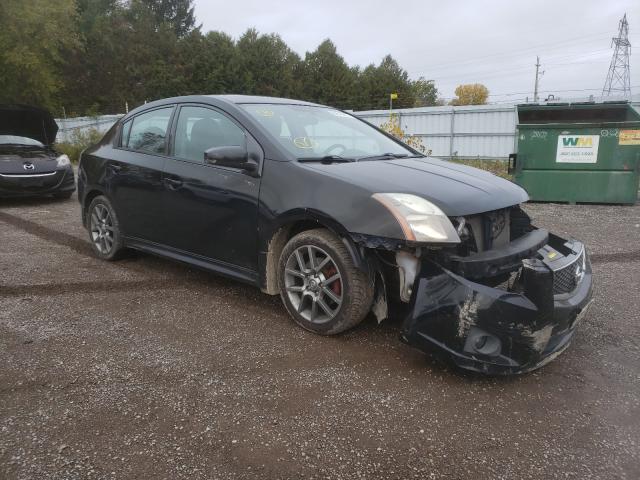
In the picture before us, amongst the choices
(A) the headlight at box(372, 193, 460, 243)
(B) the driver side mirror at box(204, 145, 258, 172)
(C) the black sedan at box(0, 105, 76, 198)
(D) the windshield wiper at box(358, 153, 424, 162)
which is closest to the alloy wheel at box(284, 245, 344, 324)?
(A) the headlight at box(372, 193, 460, 243)

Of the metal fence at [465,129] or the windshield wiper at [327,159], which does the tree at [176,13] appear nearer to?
the metal fence at [465,129]

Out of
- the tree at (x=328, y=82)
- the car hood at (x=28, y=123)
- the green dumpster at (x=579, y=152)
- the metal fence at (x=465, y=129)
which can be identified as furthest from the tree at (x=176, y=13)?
the green dumpster at (x=579, y=152)

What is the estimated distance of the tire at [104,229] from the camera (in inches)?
188

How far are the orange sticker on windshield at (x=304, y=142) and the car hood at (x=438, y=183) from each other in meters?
0.31

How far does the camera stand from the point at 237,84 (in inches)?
1927

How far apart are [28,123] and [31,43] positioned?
49.2ft

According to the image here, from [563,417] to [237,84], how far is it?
49987 millimetres

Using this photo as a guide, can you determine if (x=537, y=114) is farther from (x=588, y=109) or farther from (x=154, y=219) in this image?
(x=154, y=219)

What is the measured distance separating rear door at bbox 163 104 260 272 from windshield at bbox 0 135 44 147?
22.6ft

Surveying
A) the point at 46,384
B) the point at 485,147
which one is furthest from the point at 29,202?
the point at 485,147

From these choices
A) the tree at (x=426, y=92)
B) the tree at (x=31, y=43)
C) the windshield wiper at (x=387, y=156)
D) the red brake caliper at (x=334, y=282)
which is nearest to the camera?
the red brake caliper at (x=334, y=282)

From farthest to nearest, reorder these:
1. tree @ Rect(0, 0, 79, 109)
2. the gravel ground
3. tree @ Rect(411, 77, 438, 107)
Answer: tree @ Rect(411, 77, 438, 107), tree @ Rect(0, 0, 79, 109), the gravel ground

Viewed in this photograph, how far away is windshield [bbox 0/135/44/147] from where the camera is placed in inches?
365

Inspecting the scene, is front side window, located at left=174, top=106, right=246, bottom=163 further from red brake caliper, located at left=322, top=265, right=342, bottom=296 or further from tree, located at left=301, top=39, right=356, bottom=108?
tree, located at left=301, top=39, right=356, bottom=108
